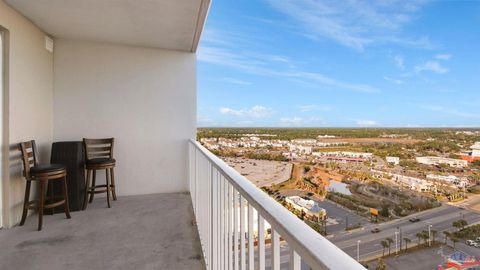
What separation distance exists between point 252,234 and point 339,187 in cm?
65

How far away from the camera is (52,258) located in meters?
2.17

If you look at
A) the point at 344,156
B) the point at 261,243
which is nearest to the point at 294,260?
the point at 261,243

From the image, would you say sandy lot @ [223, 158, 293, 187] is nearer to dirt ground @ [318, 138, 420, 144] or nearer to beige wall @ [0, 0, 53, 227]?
dirt ground @ [318, 138, 420, 144]

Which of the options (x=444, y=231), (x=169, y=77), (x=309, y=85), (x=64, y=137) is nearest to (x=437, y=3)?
(x=444, y=231)

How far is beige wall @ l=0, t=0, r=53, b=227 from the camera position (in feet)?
9.07

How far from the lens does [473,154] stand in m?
1.23

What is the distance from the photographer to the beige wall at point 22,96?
277 centimetres

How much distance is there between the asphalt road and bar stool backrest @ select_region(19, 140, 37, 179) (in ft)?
10.7

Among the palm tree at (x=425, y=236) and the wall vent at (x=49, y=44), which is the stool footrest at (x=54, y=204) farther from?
the palm tree at (x=425, y=236)

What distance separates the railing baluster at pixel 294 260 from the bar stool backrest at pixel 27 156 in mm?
3256

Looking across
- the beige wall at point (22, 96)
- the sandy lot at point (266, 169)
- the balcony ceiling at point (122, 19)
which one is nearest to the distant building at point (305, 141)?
the sandy lot at point (266, 169)

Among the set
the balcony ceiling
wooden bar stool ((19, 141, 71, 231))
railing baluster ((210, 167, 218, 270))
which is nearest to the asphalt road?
A: railing baluster ((210, 167, 218, 270))

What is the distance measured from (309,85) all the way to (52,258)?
3.92m

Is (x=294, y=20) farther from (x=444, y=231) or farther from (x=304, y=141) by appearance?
(x=444, y=231)
